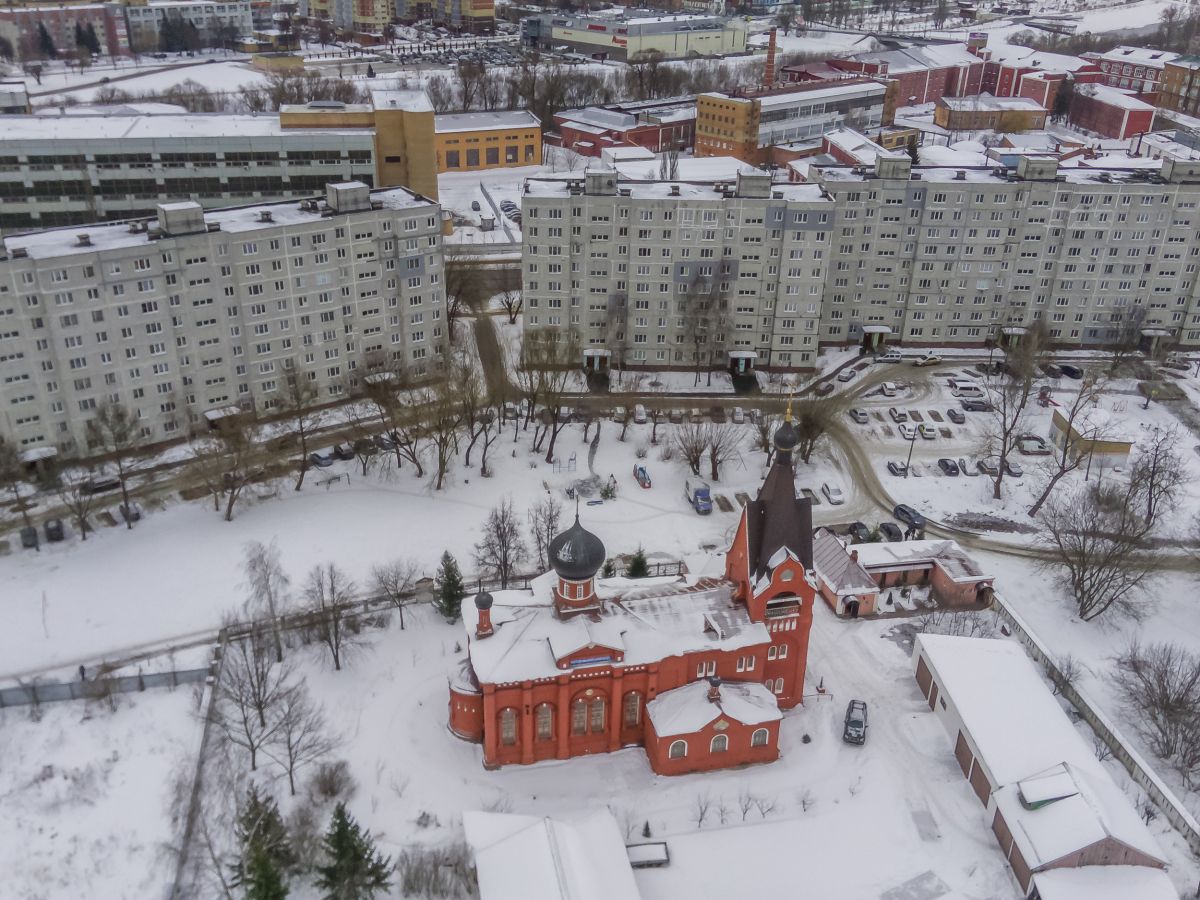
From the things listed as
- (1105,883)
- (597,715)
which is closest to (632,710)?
(597,715)

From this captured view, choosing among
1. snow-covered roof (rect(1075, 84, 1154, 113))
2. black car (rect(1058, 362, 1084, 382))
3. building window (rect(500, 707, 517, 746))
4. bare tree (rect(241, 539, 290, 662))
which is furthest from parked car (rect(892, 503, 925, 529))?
snow-covered roof (rect(1075, 84, 1154, 113))

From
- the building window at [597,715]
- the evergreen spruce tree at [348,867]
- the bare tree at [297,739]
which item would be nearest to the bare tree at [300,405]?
the bare tree at [297,739]

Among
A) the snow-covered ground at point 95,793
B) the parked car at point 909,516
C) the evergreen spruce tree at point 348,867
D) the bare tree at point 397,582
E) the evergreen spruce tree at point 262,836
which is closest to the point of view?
the evergreen spruce tree at point 348,867

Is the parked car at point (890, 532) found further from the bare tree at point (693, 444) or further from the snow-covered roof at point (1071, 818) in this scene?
the snow-covered roof at point (1071, 818)

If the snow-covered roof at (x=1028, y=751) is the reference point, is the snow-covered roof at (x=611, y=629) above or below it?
above

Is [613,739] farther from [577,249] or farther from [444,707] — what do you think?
[577,249]

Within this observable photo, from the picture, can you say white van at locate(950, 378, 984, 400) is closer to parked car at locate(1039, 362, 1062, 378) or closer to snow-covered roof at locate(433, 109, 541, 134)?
parked car at locate(1039, 362, 1062, 378)

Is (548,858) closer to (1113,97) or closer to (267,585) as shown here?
(267,585)
